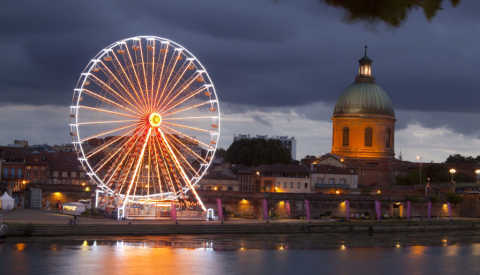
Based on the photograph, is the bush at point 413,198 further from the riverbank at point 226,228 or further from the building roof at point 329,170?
the building roof at point 329,170

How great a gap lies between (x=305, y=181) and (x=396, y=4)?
89.8 meters

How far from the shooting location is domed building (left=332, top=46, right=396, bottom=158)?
4373 inches

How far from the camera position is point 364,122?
111 m

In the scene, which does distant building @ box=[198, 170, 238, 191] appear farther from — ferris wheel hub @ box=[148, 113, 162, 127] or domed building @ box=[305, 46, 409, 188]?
ferris wheel hub @ box=[148, 113, 162, 127]

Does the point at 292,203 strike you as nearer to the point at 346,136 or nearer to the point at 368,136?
the point at 346,136

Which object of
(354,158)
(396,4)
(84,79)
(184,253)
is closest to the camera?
(396,4)

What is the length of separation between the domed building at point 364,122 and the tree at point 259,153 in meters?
15.8

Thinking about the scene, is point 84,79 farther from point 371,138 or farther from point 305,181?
point 371,138

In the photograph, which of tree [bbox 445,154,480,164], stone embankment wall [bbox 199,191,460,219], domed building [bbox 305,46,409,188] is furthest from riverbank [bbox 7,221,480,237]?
tree [bbox 445,154,480,164]

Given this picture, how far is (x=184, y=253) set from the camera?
4494 centimetres

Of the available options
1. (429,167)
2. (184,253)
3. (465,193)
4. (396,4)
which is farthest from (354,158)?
(396,4)

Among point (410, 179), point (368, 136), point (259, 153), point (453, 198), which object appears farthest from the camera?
point (259, 153)

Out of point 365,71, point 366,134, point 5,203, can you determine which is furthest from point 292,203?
point 365,71

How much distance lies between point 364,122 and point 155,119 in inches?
2470
